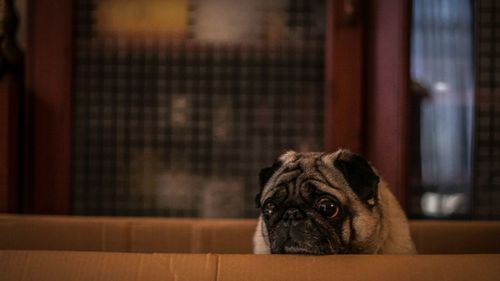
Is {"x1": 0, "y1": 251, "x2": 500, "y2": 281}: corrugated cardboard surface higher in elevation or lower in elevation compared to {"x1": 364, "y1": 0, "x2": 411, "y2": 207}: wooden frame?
lower

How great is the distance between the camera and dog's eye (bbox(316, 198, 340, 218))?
1.03 m

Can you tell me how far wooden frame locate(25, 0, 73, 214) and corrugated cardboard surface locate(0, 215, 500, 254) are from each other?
10.5 inches

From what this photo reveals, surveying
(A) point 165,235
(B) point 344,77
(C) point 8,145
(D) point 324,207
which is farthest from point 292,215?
(C) point 8,145

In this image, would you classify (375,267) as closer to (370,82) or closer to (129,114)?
(370,82)

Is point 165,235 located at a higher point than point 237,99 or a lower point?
lower

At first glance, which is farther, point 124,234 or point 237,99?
point 237,99

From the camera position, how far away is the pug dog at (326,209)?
3.33 feet

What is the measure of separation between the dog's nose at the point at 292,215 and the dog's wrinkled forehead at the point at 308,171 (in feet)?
0.19

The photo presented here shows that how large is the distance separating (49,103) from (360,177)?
0.92 metres

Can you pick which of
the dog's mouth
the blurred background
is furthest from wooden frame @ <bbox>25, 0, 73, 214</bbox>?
the dog's mouth

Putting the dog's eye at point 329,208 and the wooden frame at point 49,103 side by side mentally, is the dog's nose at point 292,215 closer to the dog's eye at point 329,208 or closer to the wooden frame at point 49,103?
the dog's eye at point 329,208

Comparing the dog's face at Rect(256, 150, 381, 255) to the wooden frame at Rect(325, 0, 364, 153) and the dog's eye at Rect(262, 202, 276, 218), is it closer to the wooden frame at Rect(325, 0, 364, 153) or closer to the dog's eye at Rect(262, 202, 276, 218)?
the dog's eye at Rect(262, 202, 276, 218)

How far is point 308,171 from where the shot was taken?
42.5 inches

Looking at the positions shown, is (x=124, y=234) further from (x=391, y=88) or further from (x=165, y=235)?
(x=391, y=88)
